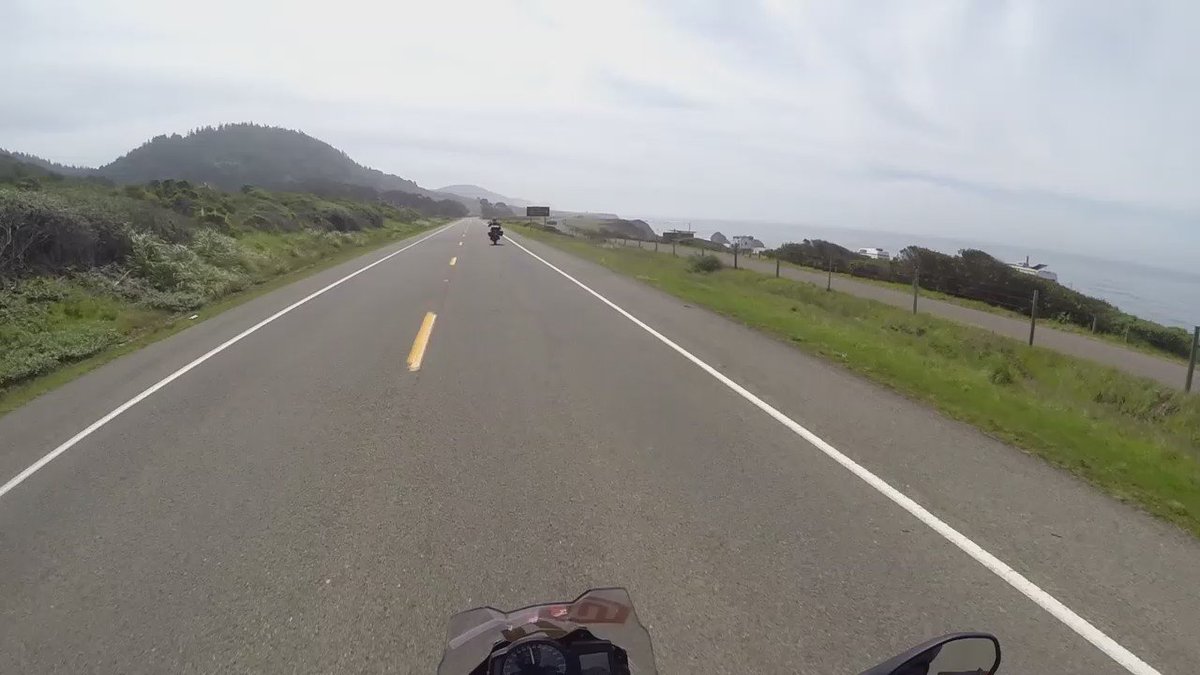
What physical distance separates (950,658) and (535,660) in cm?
145

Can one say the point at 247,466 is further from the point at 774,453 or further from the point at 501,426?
the point at 774,453

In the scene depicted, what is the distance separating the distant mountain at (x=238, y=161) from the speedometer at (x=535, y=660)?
80.9 metres

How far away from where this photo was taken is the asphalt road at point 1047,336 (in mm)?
16219

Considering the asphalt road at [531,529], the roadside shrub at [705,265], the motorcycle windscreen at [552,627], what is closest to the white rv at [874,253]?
the roadside shrub at [705,265]

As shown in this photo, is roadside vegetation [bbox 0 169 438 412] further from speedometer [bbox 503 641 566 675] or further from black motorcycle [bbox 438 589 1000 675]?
speedometer [bbox 503 641 566 675]

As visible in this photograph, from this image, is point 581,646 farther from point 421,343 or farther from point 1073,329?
point 1073,329

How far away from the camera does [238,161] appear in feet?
364

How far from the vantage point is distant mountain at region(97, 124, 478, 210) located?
91.9 m

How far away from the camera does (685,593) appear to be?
140 inches

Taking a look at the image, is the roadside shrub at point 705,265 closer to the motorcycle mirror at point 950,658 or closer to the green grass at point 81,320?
the green grass at point 81,320

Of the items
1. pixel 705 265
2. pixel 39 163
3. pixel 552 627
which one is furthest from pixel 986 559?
pixel 39 163

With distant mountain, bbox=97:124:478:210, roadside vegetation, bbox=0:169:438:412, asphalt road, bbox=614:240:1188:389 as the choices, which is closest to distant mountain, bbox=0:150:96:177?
distant mountain, bbox=97:124:478:210

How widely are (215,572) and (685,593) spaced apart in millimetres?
2595

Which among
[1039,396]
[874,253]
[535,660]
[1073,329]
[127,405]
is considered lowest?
[1073,329]
